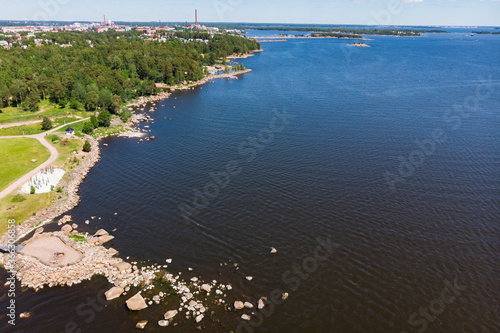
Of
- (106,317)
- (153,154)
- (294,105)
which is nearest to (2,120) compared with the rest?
(153,154)

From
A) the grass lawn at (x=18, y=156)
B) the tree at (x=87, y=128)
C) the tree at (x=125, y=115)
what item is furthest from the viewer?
the tree at (x=125, y=115)

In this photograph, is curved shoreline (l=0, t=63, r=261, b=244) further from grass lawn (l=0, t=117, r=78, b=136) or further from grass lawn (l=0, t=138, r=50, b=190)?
grass lawn (l=0, t=117, r=78, b=136)

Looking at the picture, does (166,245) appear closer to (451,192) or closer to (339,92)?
(451,192)

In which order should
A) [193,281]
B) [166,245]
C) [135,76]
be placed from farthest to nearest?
[135,76]
[166,245]
[193,281]

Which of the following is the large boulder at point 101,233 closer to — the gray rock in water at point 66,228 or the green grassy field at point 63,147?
the gray rock in water at point 66,228

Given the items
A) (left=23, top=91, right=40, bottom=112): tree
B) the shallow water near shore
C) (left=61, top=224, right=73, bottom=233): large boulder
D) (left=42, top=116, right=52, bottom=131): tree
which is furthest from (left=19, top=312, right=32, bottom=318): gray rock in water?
(left=23, top=91, right=40, bottom=112): tree

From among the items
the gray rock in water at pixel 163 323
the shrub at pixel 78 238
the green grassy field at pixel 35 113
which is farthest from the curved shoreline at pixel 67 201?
the gray rock in water at pixel 163 323
